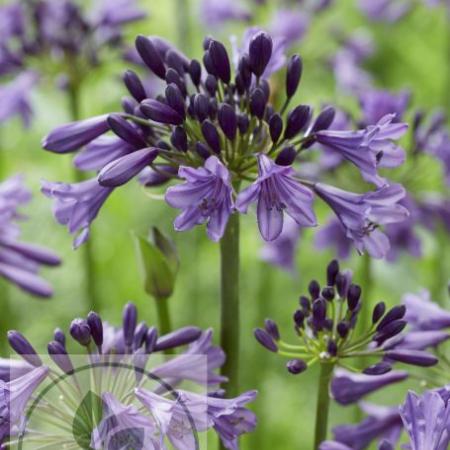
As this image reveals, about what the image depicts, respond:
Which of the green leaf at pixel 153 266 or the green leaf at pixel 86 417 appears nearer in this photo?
the green leaf at pixel 86 417

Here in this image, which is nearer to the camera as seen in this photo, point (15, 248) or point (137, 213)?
point (15, 248)

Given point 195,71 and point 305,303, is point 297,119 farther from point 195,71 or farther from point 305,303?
point 305,303

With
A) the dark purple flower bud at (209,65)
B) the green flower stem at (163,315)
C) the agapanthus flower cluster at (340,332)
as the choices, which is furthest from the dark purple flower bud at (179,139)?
the green flower stem at (163,315)

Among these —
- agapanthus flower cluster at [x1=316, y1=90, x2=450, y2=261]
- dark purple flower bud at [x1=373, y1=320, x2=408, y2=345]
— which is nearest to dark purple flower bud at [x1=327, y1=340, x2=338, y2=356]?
dark purple flower bud at [x1=373, y1=320, x2=408, y2=345]

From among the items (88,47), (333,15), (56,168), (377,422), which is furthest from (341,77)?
(333,15)

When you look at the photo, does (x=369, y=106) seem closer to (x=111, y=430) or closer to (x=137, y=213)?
(x=111, y=430)

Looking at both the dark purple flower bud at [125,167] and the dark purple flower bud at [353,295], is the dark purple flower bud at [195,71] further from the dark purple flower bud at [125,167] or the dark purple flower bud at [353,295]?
the dark purple flower bud at [353,295]
